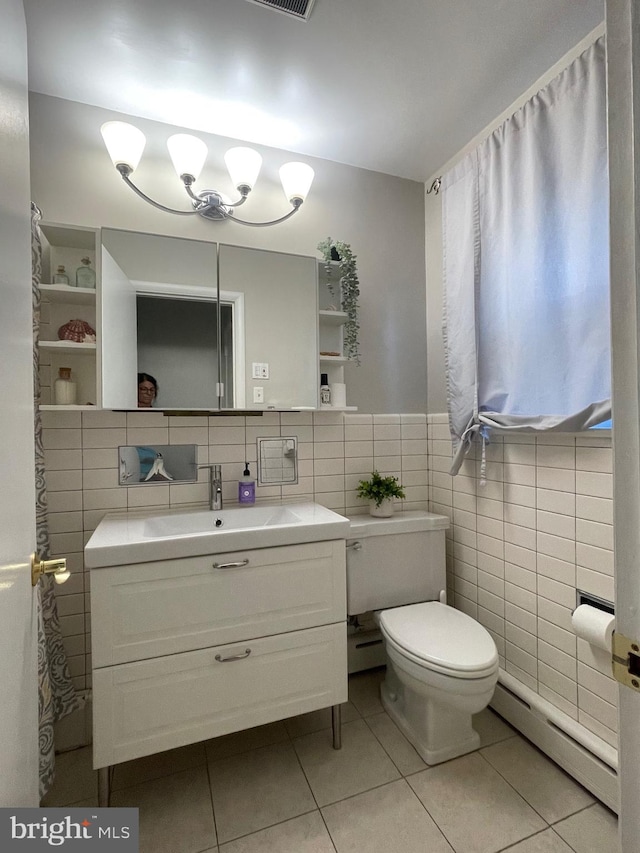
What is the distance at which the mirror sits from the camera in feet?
5.08

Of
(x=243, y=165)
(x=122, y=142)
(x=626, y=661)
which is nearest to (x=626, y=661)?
(x=626, y=661)

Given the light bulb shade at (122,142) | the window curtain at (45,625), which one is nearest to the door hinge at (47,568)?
the window curtain at (45,625)

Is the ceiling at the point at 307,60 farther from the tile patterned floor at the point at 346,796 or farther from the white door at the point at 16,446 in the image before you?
the tile patterned floor at the point at 346,796

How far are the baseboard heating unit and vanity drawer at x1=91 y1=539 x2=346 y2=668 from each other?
77 centimetres

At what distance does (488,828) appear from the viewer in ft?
3.88

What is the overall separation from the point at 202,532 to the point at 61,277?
3.48 ft

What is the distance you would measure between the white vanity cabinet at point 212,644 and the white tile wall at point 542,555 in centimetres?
69

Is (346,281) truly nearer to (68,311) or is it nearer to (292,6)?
(292,6)

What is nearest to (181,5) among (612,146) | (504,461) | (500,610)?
(612,146)

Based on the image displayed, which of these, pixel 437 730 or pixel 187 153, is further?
pixel 187 153

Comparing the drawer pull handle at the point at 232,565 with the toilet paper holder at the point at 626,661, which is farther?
the drawer pull handle at the point at 232,565

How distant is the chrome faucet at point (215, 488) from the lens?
167 cm

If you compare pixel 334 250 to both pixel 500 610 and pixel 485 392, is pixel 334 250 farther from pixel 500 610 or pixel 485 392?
pixel 500 610

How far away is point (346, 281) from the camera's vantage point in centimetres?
183
